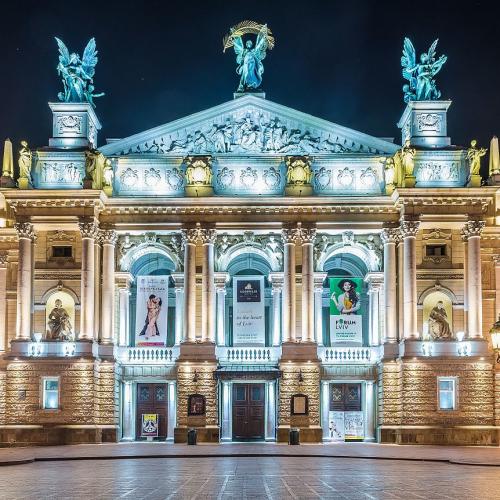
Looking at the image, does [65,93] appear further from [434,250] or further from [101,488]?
[101,488]

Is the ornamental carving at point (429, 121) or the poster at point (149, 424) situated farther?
the poster at point (149, 424)

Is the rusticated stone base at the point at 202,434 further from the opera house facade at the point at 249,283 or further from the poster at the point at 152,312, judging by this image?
the poster at the point at 152,312

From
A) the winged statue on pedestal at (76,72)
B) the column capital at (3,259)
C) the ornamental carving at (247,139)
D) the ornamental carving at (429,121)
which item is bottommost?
the column capital at (3,259)

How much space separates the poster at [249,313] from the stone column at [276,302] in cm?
264

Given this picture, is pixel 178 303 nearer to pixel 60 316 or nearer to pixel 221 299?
pixel 221 299

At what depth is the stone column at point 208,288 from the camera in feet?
206

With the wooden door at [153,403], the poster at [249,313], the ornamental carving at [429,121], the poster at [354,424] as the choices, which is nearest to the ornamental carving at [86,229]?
the poster at [249,313]

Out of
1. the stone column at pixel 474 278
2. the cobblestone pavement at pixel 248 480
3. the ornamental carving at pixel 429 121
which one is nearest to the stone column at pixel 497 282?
the stone column at pixel 474 278

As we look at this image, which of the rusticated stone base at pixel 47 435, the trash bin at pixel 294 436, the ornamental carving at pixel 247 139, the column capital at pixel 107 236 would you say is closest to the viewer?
the trash bin at pixel 294 436

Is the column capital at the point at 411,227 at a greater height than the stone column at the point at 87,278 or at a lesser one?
greater

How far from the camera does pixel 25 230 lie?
62.3m

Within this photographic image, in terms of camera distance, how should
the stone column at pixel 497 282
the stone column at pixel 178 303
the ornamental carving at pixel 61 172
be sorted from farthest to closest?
the stone column at pixel 178 303, the stone column at pixel 497 282, the ornamental carving at pixel 61 172

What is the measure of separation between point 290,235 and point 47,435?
18096mm

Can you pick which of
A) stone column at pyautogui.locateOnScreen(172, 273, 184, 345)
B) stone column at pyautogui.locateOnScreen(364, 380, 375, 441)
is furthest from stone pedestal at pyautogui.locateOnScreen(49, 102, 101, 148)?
stone column at pyautogui.locateOnScreen(364, 380, 375, 441)
